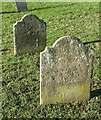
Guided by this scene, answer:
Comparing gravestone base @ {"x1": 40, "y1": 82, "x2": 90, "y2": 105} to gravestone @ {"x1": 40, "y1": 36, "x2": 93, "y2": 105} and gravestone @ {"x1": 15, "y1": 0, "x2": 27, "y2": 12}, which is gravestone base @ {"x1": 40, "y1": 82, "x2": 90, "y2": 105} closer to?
gravestone @ {"x1": 40, "y1": 36, "x2": 93, "y2": 105}

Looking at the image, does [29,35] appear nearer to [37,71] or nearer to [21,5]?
[37,71]

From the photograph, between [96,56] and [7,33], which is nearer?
[96,56]

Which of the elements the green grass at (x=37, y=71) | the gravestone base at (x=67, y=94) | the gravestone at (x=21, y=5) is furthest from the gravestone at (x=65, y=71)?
the gravestone at (x=21, y=5)

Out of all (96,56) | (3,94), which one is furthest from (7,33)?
(3,94)

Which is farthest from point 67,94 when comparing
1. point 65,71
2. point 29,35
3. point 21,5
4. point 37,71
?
point 21,5

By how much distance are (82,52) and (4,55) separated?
3.71 m

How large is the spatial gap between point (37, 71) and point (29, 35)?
1.28 m

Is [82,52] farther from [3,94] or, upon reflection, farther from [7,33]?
[7,33]

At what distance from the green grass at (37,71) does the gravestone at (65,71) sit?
8.4 inches

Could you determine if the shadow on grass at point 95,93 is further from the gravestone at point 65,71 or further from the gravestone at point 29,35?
the gravestone at point 29,35

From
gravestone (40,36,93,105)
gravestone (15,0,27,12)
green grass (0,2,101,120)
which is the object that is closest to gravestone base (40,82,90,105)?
gravestone (40,36,93,105)

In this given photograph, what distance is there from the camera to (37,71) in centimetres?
941

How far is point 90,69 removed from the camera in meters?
7.56

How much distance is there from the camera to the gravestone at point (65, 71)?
289 inches
